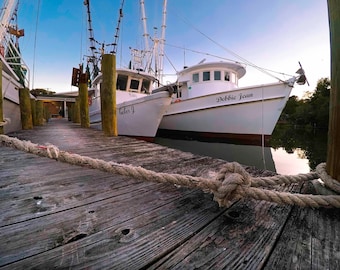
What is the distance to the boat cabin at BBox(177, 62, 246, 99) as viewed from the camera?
9914mm

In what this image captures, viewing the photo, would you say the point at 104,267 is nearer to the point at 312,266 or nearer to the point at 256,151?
the point at 312,266

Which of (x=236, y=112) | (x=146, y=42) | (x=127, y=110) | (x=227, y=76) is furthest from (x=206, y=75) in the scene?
(x=146, y=42)

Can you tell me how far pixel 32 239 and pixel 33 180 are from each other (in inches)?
27.1

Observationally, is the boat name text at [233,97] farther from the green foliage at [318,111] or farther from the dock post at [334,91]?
the green foliage at [318,111]

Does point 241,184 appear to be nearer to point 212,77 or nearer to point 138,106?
point 138,106

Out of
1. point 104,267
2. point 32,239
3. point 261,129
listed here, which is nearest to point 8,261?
point 32,239

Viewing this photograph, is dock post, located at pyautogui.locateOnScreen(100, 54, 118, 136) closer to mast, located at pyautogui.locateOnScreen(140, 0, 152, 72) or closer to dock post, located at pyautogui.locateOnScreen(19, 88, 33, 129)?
dock post, located at pyautogui.locateOnScreen(19, 88, 33, 129)

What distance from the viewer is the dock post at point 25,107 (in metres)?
5.31

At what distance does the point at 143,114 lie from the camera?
662 centimetres

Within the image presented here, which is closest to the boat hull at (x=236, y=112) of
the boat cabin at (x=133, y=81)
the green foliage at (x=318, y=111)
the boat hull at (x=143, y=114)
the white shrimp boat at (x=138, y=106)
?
the boat cabin at (x=133, y=81)

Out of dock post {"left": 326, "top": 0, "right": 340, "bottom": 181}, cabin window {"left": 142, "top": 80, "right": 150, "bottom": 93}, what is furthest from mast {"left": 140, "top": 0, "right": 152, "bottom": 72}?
dock post {"left": 326, "top": 0, "right": 340, "bottom": 181}

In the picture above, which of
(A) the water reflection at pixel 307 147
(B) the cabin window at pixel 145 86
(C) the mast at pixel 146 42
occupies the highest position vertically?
(C) the mast at pixel 146 42

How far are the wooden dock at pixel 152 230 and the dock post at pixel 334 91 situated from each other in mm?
213

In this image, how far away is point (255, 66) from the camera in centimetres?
750
